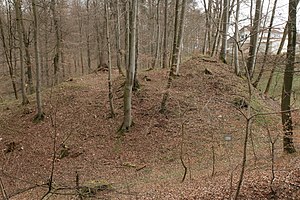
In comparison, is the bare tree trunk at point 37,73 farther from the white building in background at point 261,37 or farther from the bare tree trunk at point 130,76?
the white building in background at point 261,37

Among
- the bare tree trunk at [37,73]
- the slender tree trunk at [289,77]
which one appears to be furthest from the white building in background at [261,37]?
the bare tree trunk at [37,73]

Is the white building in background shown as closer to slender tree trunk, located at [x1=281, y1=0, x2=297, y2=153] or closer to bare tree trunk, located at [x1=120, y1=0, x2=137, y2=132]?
slender tree trunk, located at [x1=281, y1=0, x2=297, y2=153]

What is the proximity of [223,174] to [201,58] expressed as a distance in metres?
9.89

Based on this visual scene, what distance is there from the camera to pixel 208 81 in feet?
44.8

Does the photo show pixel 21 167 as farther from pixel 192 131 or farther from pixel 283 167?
pixel 283 167

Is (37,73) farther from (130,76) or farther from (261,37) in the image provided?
(261,37)

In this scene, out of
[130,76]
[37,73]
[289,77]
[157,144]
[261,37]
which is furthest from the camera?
[261,37]

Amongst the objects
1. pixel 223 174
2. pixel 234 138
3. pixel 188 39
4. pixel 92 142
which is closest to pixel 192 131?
pixel 234 138

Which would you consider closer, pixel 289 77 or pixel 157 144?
pixel 289 77

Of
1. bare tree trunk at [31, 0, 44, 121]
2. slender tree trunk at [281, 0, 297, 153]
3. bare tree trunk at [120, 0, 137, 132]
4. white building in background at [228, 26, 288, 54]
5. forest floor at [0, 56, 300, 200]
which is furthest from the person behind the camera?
bare tree trunk at [31, 0, 44, 121]

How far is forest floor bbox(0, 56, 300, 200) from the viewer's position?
6.88 m

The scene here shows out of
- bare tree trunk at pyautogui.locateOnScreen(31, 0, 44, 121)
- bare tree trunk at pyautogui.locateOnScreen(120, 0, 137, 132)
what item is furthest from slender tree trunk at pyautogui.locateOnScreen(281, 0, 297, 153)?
bare tree trunk at pyautogui.locateOnScreen(31, 0, 44, 121)

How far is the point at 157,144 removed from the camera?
1018 cm

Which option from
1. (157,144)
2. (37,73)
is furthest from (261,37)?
(37,73)
